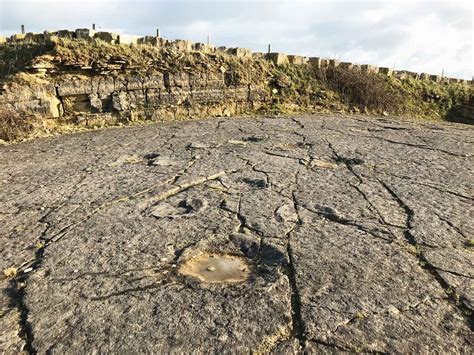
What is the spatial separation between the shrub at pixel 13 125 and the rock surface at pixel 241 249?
0.89 metres

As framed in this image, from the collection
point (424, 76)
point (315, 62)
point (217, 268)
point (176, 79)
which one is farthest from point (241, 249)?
point (424, 76)

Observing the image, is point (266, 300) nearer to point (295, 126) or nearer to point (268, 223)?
point (268, 223)

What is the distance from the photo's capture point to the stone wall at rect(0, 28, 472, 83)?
7.11 metres

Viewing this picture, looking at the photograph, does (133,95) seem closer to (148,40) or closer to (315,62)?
(148,40)

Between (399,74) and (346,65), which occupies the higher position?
(346,65)

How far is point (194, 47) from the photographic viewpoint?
26.6ft

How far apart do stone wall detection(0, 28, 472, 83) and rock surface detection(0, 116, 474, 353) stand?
9.97 ft

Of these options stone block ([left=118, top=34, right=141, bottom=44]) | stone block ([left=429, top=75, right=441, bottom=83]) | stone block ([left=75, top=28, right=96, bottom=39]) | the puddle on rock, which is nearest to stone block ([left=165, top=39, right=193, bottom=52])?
stone block ([left=118, top=34, right=141, bottom=44])

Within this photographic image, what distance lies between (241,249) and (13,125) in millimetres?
4852

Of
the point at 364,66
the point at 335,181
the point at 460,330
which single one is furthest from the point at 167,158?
the point at 364,66

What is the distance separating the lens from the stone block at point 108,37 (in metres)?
7.23

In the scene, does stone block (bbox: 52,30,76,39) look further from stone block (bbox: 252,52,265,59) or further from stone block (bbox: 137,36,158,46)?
stone block (bbox: 252,52,265,59)

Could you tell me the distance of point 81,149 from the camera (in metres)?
5.30

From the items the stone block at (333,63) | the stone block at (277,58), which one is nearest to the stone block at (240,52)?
the stone block at (277,58)
